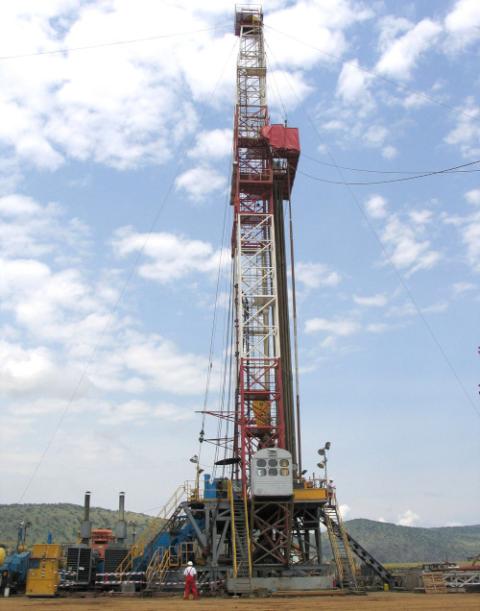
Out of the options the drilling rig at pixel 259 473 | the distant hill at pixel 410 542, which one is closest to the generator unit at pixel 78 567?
the drilling rig at pixel 259 473

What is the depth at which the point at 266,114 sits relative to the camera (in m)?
45.1

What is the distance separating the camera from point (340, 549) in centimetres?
3303

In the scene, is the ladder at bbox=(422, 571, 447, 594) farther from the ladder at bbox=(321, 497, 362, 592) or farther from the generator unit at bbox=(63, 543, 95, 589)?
the generator unit at bbox=(63, 543, 95, 589)

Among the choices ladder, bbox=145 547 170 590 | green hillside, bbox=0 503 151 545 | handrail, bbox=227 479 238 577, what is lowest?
ladder, bbox=145 547 170 590

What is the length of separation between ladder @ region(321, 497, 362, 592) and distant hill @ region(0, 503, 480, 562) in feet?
185

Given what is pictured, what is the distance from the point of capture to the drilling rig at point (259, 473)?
1294 inches

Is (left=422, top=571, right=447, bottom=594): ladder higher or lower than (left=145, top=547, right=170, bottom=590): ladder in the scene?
lower

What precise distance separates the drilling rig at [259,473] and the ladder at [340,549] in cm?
6

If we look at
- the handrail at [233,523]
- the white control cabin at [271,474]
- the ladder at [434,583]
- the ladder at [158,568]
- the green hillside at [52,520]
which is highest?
the green hillside at [52,520]

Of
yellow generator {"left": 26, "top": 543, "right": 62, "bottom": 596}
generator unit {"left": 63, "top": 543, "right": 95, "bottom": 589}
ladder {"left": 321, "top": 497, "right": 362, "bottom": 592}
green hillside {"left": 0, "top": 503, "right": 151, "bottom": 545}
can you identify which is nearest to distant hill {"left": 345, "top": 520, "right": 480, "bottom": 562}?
green hillside {"left": 0, "top": 503, "right": 151, "bottom": 545}

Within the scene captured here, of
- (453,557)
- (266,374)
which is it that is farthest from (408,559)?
(266,374)

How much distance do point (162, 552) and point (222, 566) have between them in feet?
11.4

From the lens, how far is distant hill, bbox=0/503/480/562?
9556 cm

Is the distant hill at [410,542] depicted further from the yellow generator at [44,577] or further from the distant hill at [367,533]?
the yellow generator at [44,577]
